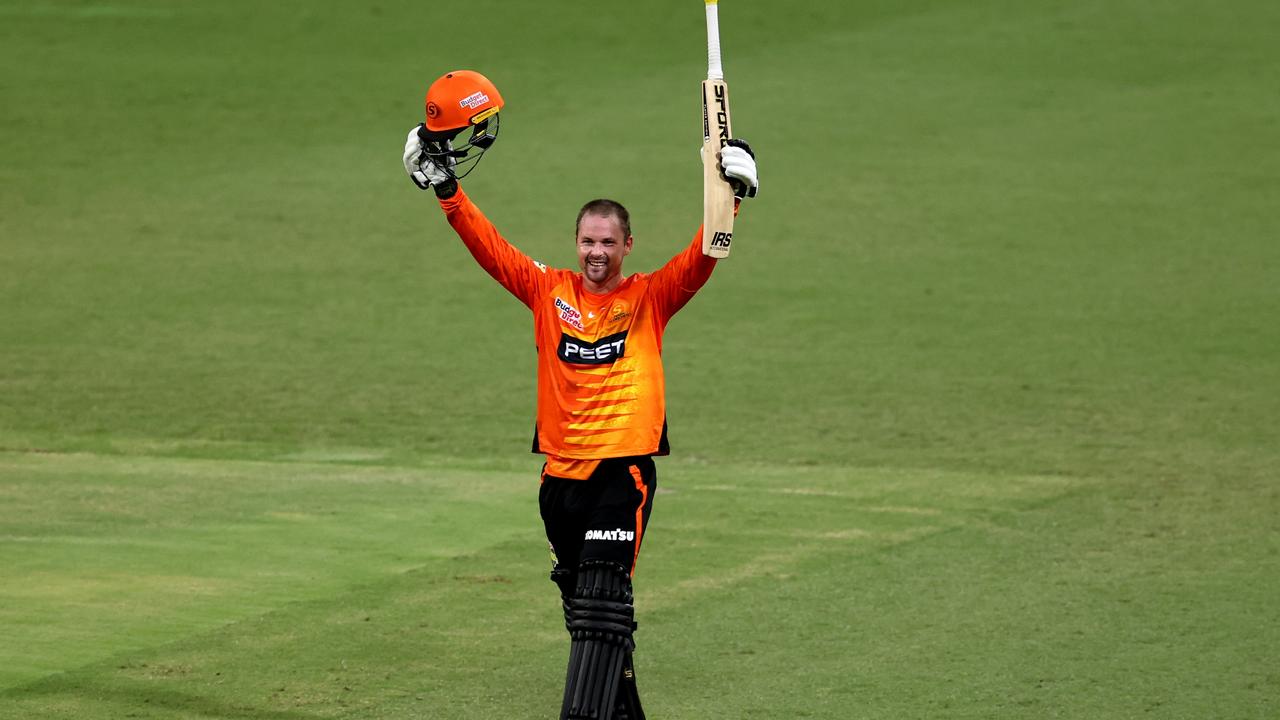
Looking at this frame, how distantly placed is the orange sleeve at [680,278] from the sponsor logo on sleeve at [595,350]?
0.67ft

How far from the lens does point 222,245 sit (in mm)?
21375

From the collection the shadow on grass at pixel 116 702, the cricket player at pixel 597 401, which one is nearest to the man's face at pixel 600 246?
the cricket player at pixel 597 401

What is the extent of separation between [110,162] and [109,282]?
186 inches

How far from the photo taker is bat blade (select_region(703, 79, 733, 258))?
668 centimetres

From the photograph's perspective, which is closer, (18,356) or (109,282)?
(18,356)

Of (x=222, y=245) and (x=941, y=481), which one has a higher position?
(x=222, y=245)

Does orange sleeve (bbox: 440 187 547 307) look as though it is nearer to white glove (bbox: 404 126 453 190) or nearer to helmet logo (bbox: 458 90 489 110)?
white glove (bbox: 404 126 453 190)

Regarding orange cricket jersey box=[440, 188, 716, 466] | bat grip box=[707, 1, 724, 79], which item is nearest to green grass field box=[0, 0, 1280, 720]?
orange cricket jersey box=[440, 188, 716, 466]

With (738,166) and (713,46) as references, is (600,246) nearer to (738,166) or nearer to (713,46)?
(738,166)

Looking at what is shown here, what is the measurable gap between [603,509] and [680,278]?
3.03ft

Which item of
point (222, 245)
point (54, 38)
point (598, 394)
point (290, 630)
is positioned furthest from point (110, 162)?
point (598, 394)

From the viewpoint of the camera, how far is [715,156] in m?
6.84

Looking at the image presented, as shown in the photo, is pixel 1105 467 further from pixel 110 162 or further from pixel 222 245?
pixel 110 162

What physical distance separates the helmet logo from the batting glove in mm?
212
